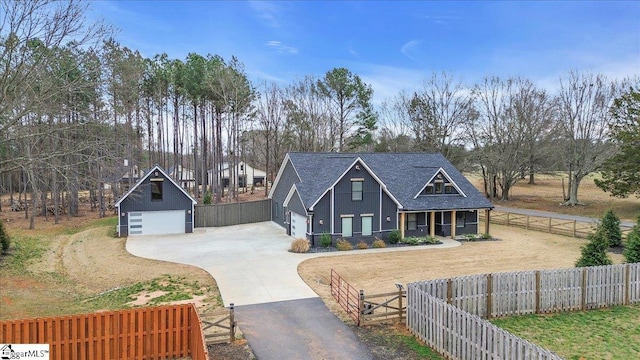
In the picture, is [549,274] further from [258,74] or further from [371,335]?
[258,74]

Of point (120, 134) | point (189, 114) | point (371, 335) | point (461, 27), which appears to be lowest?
point (371, 335)

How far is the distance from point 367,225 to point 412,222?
3388 millimetres

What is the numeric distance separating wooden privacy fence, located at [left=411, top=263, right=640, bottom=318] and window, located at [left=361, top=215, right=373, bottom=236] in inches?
543

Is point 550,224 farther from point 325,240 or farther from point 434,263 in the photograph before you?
point 325,240

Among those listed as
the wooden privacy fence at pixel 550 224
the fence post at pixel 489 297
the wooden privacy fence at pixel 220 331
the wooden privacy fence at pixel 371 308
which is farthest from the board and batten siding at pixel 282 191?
the fence post at pixel 489 297

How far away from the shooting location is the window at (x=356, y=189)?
26.0 meters

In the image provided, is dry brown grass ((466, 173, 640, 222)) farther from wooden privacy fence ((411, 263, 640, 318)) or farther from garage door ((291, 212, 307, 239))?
garage door ((291, 212, 307, 239))

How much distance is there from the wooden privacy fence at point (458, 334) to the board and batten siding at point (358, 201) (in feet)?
46.4

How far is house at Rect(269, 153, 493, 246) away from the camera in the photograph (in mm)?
25609

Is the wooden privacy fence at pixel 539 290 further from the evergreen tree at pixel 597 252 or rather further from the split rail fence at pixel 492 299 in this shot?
the evergreen tree at pixel 597 252

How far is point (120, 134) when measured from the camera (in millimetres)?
30219

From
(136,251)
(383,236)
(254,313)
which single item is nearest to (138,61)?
(136,251)

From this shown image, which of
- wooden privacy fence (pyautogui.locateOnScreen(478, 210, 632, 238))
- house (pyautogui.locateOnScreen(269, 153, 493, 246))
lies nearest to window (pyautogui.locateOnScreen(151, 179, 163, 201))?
house (pyautogui.locateOnScreen(269, 153, 493, 246))

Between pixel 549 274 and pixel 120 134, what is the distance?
28843 mm
